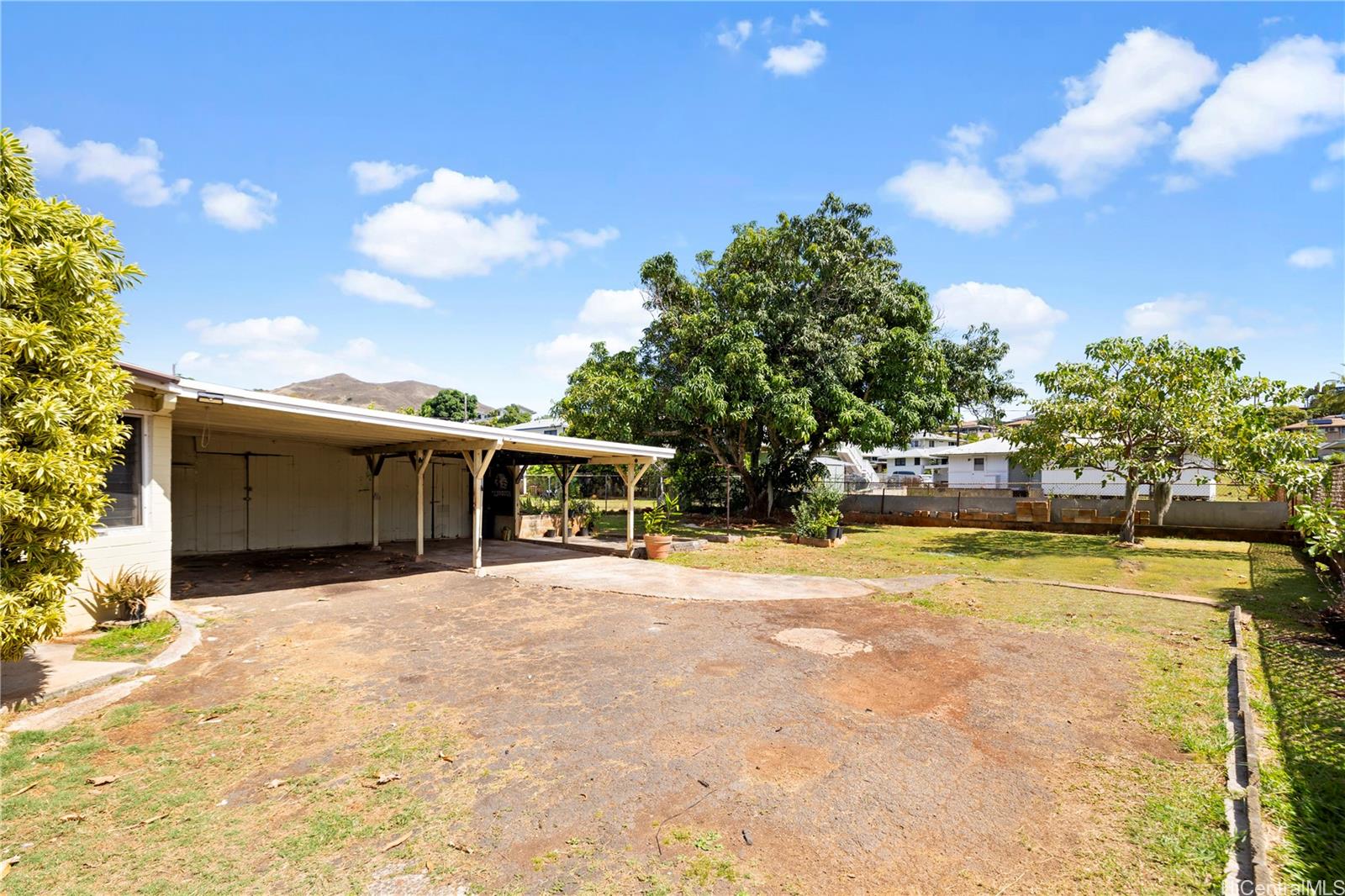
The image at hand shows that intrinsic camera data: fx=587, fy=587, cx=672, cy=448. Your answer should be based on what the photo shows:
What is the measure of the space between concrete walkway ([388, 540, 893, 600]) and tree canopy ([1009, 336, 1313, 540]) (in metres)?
8.67

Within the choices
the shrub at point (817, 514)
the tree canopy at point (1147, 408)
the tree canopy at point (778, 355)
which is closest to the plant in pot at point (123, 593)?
the tree canopy at point (778, 355)

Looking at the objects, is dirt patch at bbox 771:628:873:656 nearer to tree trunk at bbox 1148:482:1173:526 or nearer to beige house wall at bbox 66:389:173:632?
beige house wall at bbox 66:389:173:632

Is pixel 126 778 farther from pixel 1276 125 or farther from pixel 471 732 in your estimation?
pixel 1276 125

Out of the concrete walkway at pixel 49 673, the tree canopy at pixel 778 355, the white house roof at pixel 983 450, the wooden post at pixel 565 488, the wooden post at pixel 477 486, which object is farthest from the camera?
the white house roof at pixel 983 450

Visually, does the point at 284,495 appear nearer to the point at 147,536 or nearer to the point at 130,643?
the point at 147,536

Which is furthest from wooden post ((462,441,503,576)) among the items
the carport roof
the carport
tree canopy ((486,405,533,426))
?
tree canopy ((486,405,533,426))

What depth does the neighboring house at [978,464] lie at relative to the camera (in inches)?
1069

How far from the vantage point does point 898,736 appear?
4176 mm

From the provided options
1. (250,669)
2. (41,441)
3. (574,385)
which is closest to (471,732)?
(250,669)

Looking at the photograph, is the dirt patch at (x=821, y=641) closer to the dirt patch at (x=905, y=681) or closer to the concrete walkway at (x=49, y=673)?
the dirt patch at (x=905, y=681)

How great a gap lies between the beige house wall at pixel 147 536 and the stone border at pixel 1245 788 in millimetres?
9443

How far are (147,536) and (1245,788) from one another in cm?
1013

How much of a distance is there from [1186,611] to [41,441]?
1248cm

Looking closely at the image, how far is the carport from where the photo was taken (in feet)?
32.3
